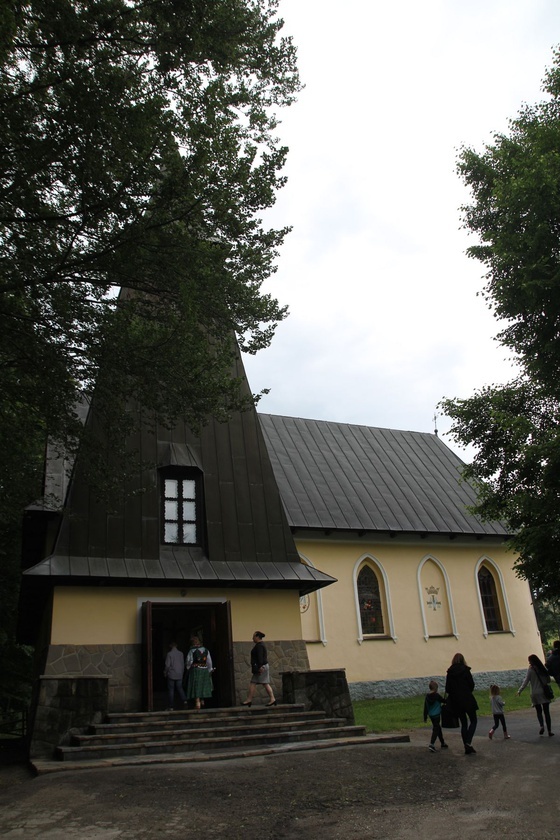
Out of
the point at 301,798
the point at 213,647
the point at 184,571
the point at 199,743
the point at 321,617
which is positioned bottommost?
the point at 301,798

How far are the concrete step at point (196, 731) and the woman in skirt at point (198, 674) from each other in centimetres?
97

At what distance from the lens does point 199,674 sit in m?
12.1

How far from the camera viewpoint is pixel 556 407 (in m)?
15.0

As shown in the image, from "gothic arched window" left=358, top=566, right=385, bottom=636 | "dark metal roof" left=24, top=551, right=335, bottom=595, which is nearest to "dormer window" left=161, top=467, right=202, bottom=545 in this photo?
"dark metal roof" left=24, top=551, right=335, bottom=595

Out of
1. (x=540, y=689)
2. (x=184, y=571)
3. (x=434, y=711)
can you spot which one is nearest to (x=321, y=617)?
(x=184, y=571)

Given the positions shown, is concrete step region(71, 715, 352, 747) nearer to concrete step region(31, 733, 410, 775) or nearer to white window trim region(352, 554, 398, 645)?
concrete step region(31, 733, 410, 775)

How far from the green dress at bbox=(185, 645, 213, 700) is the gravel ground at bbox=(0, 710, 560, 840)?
2.98 metres

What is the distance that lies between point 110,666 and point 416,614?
38.4ft

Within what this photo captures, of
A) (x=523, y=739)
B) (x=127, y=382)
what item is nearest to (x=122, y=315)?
(x=127, y=382)

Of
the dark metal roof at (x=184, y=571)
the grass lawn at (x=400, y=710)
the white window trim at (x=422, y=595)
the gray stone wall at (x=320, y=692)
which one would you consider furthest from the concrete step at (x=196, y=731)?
the white window trim at (x=422, y=595)

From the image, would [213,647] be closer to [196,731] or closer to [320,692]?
[320,692]

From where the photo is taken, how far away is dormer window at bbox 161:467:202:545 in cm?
1387

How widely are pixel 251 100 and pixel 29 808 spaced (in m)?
8.76

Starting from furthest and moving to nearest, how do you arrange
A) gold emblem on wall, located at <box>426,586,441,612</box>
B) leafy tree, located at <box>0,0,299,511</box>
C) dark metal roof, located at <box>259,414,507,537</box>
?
gold emblem on wall, located at <box>426,586,441,612</box>
dark metal roof, located at <box>259,414,507,537</box>
leafy tree, located at <box>0,0,299,511</box>
